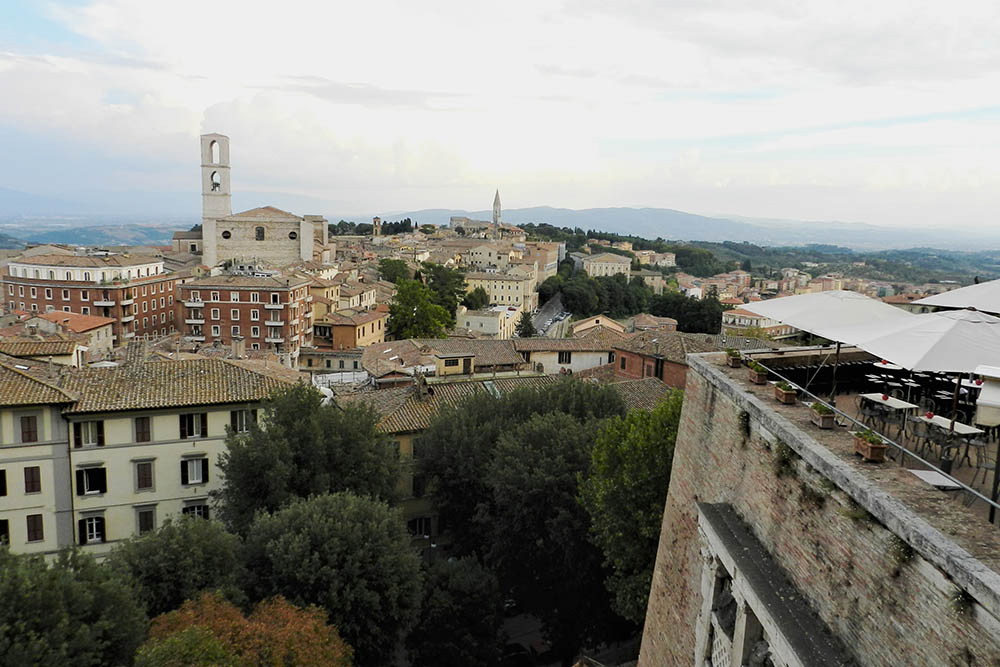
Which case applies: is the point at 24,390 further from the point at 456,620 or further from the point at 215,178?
the point at 215,178

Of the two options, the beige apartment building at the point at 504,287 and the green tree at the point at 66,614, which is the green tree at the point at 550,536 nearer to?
the green tree at the point at 66,614

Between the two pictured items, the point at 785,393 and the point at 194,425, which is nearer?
the point at 785,393

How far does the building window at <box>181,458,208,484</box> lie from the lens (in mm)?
21156

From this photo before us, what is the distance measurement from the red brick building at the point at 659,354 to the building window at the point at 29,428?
79.0 feet

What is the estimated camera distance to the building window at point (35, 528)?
1938cm

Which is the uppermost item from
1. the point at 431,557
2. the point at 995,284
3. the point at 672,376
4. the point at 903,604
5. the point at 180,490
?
the point at 995,284

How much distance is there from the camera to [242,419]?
21562mm

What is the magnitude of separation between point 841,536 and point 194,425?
19.6m

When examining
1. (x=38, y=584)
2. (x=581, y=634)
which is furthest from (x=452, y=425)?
(x=38, y=584)

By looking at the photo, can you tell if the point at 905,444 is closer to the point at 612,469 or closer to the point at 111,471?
the point at 612,469

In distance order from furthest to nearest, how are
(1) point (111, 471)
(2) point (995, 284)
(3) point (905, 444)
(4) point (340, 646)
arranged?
(1) point (111, 471)
(4) point (340, 646)
(2) point (995, 284)
(3) point (905, 444)

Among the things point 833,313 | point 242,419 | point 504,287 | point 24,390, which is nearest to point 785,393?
point 833,313

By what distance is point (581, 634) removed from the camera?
18.1 meters

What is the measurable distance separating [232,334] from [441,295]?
23185mm
